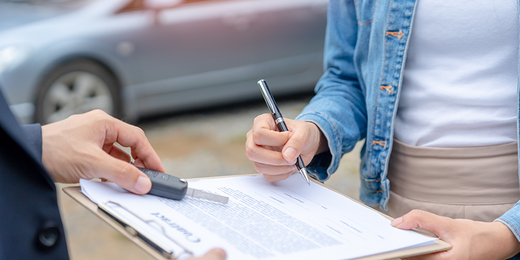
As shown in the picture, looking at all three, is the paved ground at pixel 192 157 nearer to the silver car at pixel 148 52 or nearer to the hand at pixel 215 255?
the silver car at pixel 148 52

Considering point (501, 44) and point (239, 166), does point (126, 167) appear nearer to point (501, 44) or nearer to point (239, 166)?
point (501, 44)

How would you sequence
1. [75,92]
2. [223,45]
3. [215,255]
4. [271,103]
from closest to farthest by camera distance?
1. [215,255]
2. [271,103]
3. [75,92]
4. [223,45]

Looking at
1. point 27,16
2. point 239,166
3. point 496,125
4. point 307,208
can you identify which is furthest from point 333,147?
point 27,16

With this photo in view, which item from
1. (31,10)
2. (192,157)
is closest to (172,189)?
(192,157)

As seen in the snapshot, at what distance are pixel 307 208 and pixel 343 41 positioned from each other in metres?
0.62

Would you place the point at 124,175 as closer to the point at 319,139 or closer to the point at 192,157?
the point at 319,139

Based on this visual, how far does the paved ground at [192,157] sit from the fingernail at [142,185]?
1633 mm

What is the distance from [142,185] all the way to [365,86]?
0.75 metres

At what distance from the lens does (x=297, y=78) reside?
4547mm

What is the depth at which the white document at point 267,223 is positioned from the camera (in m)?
0.77

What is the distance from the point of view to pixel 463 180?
1.11 m

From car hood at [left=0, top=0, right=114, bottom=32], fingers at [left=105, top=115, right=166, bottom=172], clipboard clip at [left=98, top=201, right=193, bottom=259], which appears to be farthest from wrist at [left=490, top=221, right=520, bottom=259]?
car hood at [left=0, top=0, right=114, bottom=32]

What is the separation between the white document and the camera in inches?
30.5

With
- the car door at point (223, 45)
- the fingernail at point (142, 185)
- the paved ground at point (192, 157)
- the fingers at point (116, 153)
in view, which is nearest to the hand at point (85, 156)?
the fingernail at point (142, 185)
